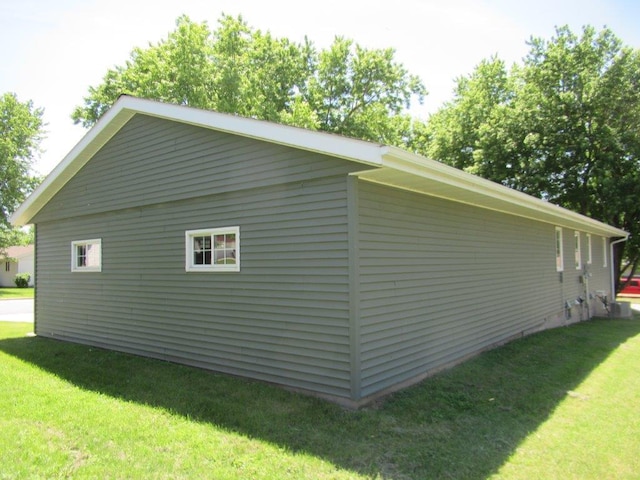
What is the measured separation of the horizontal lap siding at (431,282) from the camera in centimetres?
→ 516

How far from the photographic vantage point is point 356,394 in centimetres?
478

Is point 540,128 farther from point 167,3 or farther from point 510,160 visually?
point 167,3

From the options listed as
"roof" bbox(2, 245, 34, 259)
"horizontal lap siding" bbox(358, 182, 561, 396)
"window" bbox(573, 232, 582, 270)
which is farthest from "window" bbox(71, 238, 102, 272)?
"roof" bbox(2, 245, 34, 259)

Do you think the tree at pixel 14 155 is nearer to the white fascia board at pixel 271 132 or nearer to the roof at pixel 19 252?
the roof at pixel 19 252

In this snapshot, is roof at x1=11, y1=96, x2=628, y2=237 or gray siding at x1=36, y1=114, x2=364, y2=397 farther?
gray siding at x1=36, y1=114, x2=364, y2=397

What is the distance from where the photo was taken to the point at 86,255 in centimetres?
886

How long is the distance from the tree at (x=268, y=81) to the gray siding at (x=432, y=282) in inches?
595

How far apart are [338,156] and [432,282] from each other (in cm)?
257

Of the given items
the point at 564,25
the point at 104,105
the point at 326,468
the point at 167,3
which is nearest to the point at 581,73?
the point at 564,25

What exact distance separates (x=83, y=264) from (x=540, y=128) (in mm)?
17787

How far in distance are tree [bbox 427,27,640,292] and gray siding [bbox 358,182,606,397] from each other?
34.7 feet

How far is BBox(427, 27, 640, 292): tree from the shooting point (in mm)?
16906

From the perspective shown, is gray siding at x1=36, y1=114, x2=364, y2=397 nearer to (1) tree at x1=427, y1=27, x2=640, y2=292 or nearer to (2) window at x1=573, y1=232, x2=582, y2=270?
(2) window at x1=573, y1=232, x2=582, y2=270

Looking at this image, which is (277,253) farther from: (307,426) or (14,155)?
(14,155)
